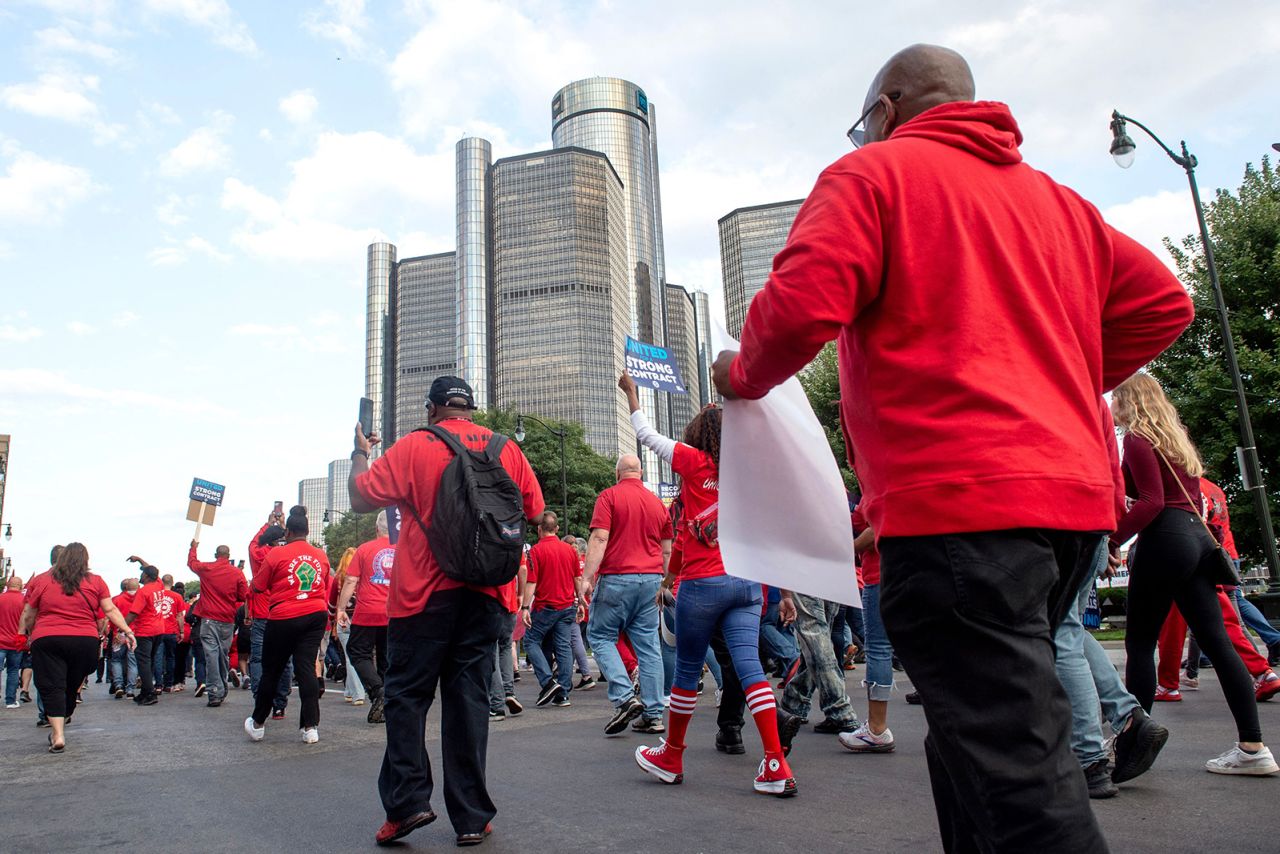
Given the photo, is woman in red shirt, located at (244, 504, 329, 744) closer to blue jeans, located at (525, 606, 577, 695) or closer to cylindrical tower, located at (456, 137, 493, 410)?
blue jeans, located at (525, 606, 577, 695)

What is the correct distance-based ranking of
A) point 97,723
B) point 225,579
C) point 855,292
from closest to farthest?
1. point 855,292
2. point 97,723
3. point 225,579

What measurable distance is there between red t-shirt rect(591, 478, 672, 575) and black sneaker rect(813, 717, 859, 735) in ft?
6.06

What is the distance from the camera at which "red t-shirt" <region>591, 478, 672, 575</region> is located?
802 cm

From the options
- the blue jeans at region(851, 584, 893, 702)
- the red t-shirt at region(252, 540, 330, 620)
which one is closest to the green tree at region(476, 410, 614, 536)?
the red t-shirt at region(252, 540, 330, 620)

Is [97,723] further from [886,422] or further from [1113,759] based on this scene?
[886,422]

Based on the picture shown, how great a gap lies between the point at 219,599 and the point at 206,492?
6.77 m

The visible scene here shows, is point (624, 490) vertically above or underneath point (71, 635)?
above

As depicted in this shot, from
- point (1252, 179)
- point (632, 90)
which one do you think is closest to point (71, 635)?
point (1252, 179)

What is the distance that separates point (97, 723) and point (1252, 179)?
28454 millimetres

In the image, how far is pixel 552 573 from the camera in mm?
10977

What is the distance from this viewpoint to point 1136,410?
4895 millimetres

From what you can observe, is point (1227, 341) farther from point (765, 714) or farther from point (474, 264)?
point (474, 264)

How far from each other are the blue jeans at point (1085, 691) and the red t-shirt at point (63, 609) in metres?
8.18

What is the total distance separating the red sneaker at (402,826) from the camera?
4027mm
